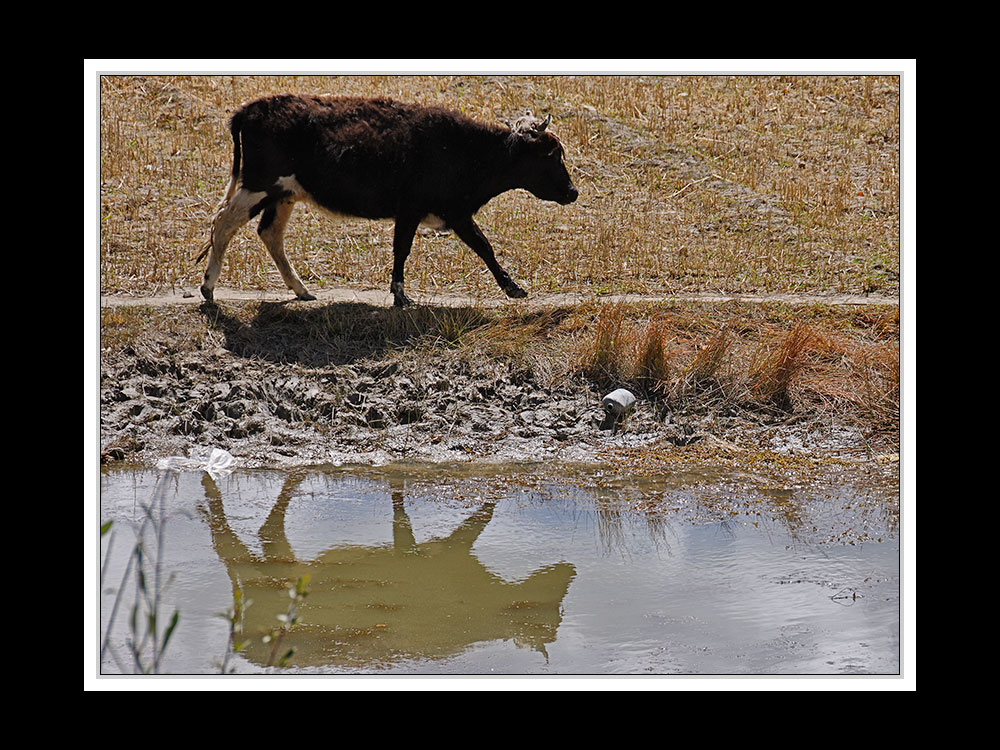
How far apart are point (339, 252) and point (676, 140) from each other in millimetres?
5769

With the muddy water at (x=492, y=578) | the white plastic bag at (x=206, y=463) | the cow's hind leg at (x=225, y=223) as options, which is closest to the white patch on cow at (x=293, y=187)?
the cow's hind leg at (x=225, y=223)

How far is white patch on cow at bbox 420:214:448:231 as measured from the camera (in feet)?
35.7

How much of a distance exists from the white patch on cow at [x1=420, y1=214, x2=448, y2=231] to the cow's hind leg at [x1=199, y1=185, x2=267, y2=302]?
150cm

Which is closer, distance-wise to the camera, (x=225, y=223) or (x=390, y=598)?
(x=390, y=598)

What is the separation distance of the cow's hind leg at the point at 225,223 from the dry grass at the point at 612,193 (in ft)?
2.20

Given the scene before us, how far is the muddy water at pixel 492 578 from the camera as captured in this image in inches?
231

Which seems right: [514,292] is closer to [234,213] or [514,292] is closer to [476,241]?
[476,241]

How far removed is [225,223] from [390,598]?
205 inches

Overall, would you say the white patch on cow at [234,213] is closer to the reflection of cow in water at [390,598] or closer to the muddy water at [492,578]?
the muddy water at [492,578]

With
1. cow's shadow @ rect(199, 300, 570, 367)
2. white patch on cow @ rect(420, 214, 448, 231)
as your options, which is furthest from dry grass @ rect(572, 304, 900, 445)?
white patch on cow @ rect(420, 214, 448, 231)

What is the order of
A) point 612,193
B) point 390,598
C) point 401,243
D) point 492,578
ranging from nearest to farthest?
point 390,598
point 492,578
point 401,243
point 612,193

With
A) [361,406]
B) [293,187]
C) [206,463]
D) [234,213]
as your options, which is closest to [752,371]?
[361,406]

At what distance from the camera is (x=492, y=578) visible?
691 centimetres

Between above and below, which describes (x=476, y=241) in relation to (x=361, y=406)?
above
